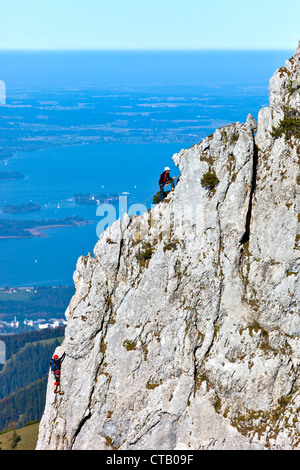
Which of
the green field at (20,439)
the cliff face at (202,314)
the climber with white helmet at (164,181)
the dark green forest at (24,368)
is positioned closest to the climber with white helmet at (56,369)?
the cliff face at (202,314)

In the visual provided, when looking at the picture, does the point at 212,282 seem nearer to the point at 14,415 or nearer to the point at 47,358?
the point at 14,415

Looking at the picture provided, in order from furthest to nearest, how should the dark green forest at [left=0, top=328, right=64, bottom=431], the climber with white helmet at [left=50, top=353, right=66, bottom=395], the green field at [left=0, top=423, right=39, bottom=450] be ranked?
the dark green forest at [left=0, top=328, right=64, bottom=431]
the green field at [left=0, top=423, right=39, bottom=450]
the climber with white helmet at [left=50, top=353, right=66, bottom=395]

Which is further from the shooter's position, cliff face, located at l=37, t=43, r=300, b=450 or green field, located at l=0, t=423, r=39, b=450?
green field, located at l=0, t=423, r=39, b=450

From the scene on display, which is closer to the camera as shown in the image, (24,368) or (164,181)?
(164,181)

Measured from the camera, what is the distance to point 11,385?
571 feet

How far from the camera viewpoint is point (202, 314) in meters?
35.5

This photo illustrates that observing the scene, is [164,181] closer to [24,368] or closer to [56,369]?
[56,369]

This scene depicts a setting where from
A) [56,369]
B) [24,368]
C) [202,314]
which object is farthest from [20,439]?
[24,368]

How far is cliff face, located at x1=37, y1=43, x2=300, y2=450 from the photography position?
34.0 m

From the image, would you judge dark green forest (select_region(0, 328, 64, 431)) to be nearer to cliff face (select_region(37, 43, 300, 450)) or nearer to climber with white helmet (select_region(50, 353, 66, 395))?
climber with white helmet (select_region(50, 353, 66, 395))

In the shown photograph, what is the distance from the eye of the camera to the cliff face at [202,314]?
34.0m

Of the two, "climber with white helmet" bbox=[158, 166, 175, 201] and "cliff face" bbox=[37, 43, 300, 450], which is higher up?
"climber with white helmet" bbox=[158, 166, 175, 201]

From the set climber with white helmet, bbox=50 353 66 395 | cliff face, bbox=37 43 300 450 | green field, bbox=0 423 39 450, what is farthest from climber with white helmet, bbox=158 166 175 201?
green field, bbox=0 423 39 450
